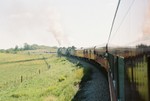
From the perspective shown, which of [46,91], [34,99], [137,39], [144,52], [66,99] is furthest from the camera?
[46,91]

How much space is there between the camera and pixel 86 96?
63.3 feet

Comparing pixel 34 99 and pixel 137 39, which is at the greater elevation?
pixel 137 39

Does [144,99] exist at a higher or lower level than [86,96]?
higher

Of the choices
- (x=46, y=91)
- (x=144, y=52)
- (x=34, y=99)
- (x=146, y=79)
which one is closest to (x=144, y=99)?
(x=146, y=79)

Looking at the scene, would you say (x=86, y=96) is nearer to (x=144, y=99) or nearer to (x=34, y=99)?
(x=34, y=99)

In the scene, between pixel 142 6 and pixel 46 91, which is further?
pixel 46 91

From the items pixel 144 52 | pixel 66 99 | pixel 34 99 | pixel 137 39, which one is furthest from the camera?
pixel 34 99

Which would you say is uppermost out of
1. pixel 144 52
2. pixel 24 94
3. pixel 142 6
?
pixel 142 6

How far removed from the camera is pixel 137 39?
12.2 ft

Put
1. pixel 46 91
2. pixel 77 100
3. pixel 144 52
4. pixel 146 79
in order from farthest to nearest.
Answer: pixel 46 91
pixel 77 100
pixel 144 52
pixel 146 79

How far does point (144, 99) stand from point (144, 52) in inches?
18.6

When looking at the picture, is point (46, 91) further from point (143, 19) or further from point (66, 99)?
point (143, 19)

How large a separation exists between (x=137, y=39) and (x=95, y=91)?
1703 cm

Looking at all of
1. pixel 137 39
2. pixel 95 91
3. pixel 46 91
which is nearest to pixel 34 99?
pixel 46 91
